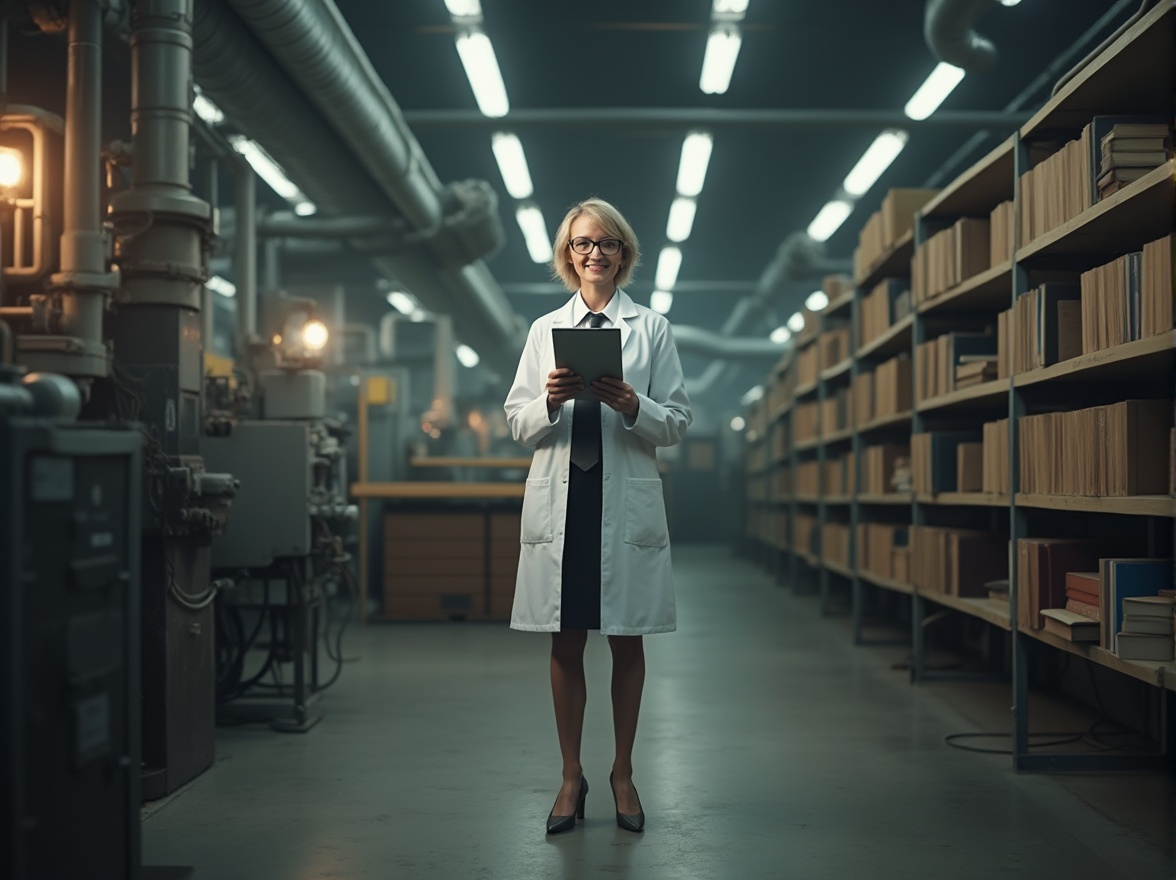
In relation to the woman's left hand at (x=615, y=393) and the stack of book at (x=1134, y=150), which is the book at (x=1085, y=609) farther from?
the woman's left hand at (x=615, y=393)

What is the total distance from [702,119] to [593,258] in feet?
18.4

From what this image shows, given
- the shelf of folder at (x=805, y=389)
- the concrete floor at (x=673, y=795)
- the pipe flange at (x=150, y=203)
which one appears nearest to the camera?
the concrete floor at (x=673, y=795)

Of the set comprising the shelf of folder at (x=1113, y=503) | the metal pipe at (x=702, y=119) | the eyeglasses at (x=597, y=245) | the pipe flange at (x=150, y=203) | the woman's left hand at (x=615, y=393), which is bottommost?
the shelf of folder at (x=1113, y=503)

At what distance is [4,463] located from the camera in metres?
1.67

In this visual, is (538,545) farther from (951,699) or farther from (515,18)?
(515,18)

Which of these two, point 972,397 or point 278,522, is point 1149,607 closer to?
point 972,397

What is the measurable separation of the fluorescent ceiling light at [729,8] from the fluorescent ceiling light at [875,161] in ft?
6.15

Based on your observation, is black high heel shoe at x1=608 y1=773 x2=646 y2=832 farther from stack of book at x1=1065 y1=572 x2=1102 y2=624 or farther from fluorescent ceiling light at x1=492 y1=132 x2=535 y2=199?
fluorescent ceiling light at x1=492 y1=132 x2=535 y2=199

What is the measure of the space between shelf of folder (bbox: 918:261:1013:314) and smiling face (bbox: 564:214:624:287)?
1569 millimetres

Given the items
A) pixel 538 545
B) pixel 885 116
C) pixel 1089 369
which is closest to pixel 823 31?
pixel 885 116

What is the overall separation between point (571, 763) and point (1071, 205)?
206cm

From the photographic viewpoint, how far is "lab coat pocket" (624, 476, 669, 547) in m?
2.87

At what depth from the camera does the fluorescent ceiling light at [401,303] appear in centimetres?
1534

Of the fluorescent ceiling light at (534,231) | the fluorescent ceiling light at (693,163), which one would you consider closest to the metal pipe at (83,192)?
the fluorescent ceiling light at (693,163)
